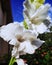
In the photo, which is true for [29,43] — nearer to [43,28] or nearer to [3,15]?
[43,28]

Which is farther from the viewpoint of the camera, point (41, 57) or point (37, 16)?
point (41, 57)

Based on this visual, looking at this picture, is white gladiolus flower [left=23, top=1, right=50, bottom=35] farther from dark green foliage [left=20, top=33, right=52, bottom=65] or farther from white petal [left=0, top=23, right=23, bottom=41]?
dark green foliage [left=20, top=33, right=52, bottom=65]

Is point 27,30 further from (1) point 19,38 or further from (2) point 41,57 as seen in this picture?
(2) point 41,57

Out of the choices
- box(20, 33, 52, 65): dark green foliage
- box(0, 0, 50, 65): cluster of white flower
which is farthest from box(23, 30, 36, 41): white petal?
box(20, 33, 52, 65): dark green foliage

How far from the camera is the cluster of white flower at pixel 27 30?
→ 1.56 ft

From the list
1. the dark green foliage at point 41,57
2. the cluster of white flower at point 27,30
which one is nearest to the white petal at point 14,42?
the cluster of white flower at point 27,30

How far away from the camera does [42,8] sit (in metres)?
0.49

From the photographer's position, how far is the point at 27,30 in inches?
18.9

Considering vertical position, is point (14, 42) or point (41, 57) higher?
point (41, 57)

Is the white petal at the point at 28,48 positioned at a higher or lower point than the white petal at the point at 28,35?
lower

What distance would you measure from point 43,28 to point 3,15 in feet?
11.6

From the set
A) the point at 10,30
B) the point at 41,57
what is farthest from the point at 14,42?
the point at 41,57

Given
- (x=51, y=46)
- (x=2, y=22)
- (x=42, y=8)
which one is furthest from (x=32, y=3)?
(x=2, y=22)

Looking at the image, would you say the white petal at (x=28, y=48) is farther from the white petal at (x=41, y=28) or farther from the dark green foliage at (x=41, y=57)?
Result: the dark green foliage at (x=41, y=57)
